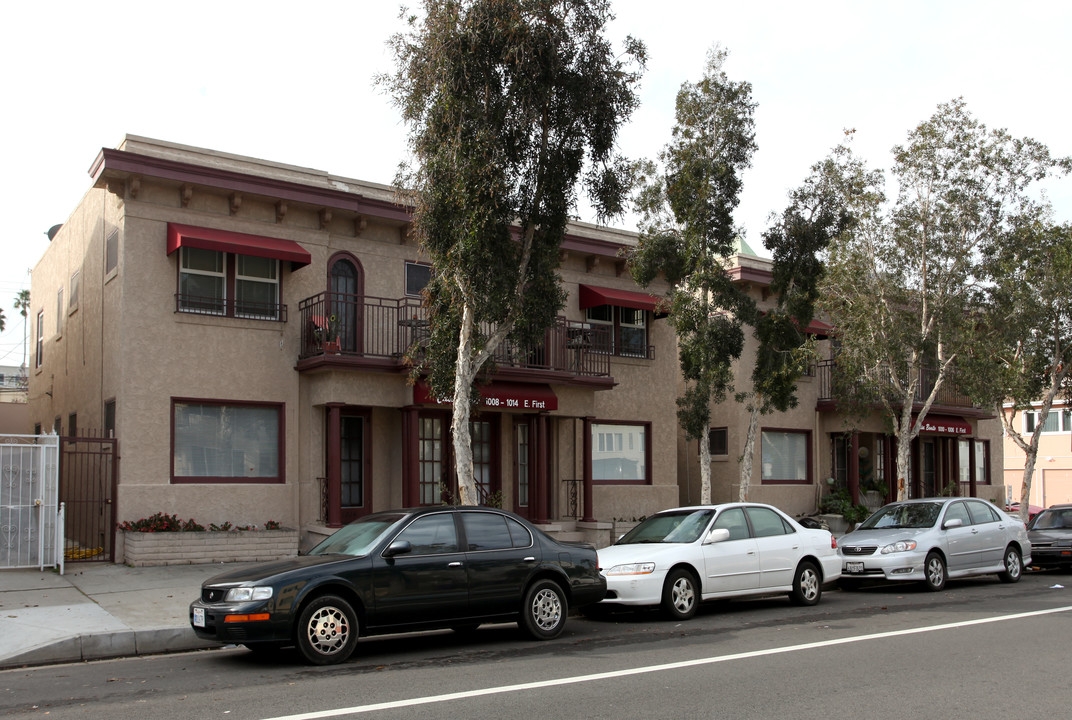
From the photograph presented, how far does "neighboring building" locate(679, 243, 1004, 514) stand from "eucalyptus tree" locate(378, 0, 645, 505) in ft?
34.3

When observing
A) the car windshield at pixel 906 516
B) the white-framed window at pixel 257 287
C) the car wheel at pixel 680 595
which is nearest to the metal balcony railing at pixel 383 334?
the white-framed window at pixel 257 287

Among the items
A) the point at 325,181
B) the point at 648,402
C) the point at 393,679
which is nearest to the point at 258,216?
the point at 325,181

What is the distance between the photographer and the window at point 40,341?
2439 centimetres

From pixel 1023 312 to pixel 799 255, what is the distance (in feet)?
18.4

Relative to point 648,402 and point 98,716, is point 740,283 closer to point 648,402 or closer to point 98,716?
point 648,402

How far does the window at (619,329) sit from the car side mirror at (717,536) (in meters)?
9.62

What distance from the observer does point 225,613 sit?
28.9ft

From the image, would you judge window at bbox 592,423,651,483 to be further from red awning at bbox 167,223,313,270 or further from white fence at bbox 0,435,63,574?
white fence at bbox 0,435,63,574

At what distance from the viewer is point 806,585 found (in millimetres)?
13375

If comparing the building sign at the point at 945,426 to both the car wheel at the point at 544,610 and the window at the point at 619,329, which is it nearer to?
the window at the point at 619,329

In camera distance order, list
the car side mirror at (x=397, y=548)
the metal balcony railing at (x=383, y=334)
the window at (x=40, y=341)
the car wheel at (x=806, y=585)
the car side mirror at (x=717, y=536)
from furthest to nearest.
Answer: the window at (x=40, y=341)
the metal balcony railing at (x=383, y=334)
the car wheel at (x=806, y=585)
the car side mirror at (x=717, y=536)
the car side mirror at (x=397, y=548)

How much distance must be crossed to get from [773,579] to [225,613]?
7.35 m

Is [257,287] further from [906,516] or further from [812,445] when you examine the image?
[812,445]

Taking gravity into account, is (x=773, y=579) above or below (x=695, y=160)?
below
